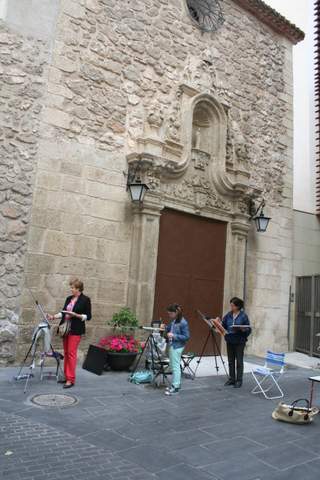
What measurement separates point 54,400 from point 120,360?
2.05 m

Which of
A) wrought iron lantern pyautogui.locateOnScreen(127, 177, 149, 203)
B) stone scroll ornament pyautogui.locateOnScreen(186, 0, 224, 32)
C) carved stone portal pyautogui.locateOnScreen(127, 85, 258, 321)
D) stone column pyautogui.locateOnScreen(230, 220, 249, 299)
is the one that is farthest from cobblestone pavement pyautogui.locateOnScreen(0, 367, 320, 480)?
stone scroll ornament pyautogui.locateOnScreen(186, 0, 224, 32)

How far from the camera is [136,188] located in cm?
834

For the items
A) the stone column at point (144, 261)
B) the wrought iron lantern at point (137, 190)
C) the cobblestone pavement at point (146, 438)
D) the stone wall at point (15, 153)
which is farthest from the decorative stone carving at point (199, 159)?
the cobblestone pavement at point (146, 438)

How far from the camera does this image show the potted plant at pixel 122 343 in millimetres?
7250

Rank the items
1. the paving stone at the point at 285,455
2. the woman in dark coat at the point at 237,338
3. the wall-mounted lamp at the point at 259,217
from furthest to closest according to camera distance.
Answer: the wall-mounted lamp at the point at 259,217 → the woman in dark coat at the point at 237,338 → the paving stone at the point at 285,455

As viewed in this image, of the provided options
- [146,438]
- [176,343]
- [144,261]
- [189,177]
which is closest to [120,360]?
[176,343]

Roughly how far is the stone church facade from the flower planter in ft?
2.69

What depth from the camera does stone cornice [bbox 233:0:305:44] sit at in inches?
462

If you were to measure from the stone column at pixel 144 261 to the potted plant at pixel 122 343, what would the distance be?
Answer: 0.41 meters

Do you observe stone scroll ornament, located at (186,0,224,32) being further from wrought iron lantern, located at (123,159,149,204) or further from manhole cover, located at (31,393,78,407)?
manhole cover, located at (31,393,78,407)

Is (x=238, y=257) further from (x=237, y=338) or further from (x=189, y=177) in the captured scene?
(x=237, y=338)

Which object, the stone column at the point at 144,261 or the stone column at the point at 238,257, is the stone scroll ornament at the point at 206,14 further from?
the stone column at the point at 144,261

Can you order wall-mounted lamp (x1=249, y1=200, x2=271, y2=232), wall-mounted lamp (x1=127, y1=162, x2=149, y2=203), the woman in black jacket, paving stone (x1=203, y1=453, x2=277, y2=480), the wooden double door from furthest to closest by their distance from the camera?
wall-mounted lamp (x1=249, y1=200, x2=271, y2=232) < the wooden double door < wall-mounted lamp (x1=127, y1=162, x2=149, y2=203) < the woman in black jacket < paving stone (x1=203, y1=453, x2=277, y2=480)

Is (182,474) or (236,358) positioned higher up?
(236,358)
